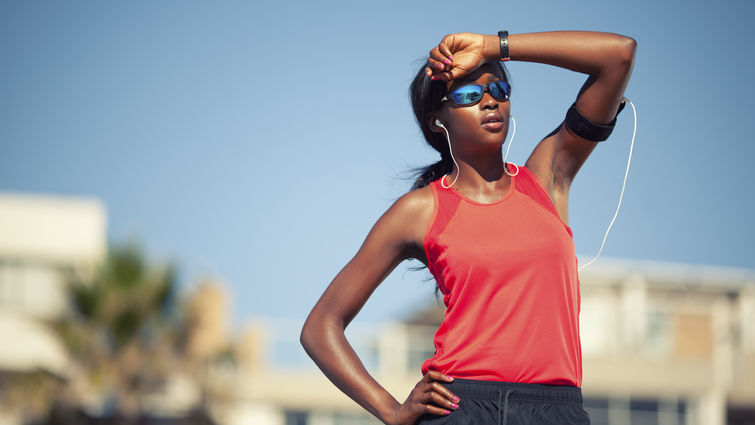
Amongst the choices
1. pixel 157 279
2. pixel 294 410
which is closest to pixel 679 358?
pixel 294 410

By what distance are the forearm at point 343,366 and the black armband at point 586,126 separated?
3.13ft

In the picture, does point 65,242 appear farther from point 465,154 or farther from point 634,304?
point 465,154

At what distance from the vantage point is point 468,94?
317 centimetres

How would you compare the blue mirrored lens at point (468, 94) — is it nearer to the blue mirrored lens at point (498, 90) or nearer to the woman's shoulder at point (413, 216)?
the blue mirrored lens at point (498, 90)

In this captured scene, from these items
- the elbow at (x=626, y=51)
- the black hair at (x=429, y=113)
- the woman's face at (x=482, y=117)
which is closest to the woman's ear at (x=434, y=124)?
the black hair at (x=429, y=113)

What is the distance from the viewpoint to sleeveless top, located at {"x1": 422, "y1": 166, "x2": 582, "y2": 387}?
9.51 feet

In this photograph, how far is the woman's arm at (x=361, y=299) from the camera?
3.15 meters

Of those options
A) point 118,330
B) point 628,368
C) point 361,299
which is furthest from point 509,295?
point 628,368

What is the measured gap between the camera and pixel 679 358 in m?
28.2

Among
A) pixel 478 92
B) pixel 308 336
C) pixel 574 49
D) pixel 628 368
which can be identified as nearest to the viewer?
pixel 574 49

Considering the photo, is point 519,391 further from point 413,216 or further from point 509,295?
point 413,216

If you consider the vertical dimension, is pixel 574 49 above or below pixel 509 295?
above

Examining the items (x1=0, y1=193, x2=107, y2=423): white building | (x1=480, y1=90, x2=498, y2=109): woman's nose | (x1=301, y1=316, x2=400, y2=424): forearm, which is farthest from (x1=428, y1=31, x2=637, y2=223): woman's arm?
(x1=0, y1=193, x2=107, y2=423): white building

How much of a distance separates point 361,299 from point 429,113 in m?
0.65
